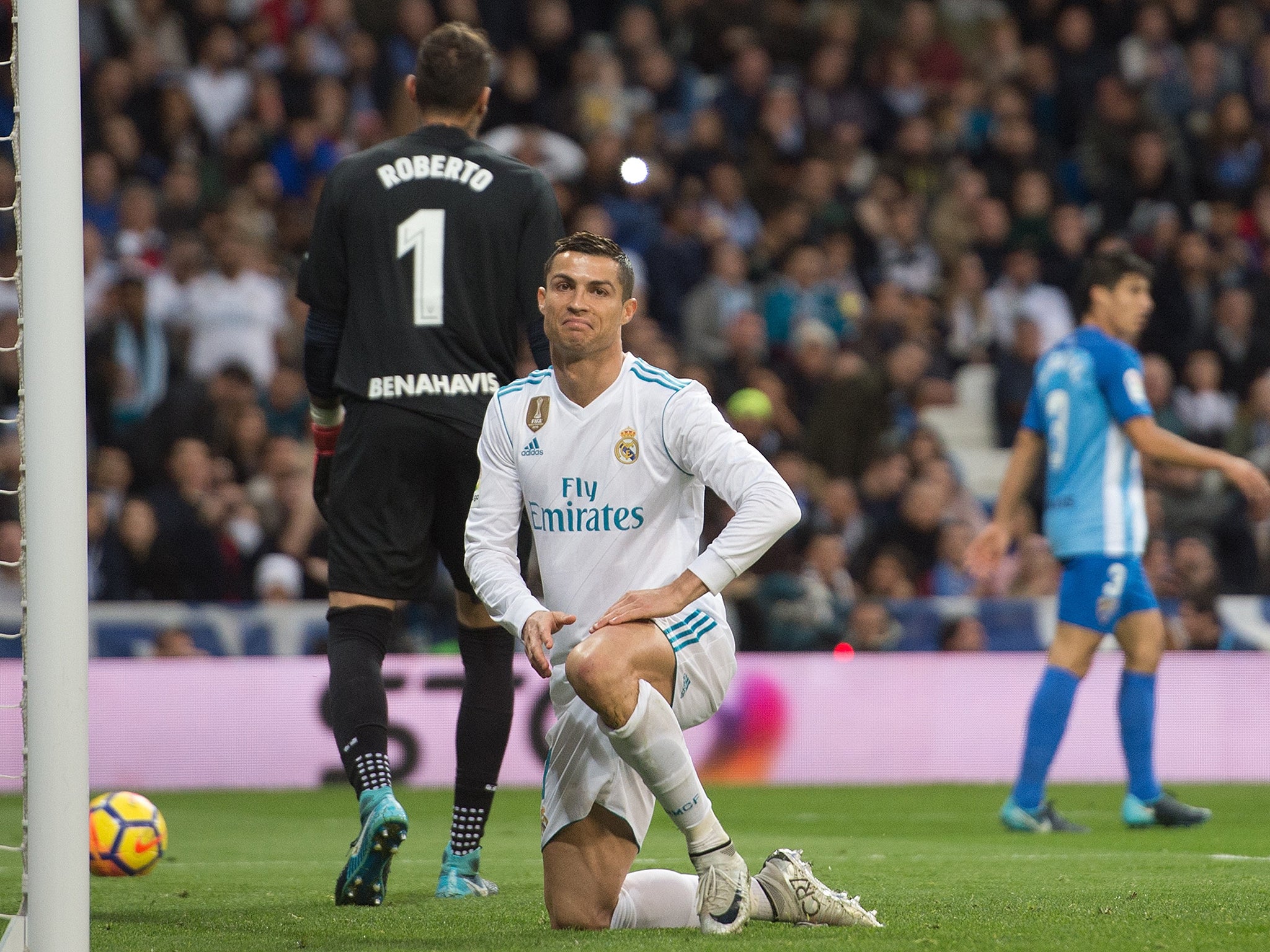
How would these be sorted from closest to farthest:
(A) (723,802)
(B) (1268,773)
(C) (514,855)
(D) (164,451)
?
(C) (514,855), (A) (723,802), (B) (1268,773), (D) (164,451)

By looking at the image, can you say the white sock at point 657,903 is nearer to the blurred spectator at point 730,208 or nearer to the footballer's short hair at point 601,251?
the footballer's short hair at point 601,251

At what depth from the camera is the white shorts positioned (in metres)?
4.05

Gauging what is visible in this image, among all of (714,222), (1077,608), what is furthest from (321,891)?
(714,222)

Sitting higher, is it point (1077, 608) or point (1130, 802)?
point (1077, 608)

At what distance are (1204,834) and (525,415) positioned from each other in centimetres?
356

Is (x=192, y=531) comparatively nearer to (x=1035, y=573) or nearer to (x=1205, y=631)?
(x=1035, y=573)

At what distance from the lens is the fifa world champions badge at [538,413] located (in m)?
4.25

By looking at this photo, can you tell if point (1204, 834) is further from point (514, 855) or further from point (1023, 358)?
point (1023, 358)

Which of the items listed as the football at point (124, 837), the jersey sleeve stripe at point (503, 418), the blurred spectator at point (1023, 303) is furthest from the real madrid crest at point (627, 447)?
the blurred spectator at point (1023, 303)

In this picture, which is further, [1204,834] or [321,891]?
[1204,834]

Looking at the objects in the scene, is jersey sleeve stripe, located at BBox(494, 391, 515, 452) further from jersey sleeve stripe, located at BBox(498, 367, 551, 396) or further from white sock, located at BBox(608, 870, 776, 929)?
white sock, located at BBox(608, 870, 776, 929)

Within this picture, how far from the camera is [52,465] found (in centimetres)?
350

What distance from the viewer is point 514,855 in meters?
6.00

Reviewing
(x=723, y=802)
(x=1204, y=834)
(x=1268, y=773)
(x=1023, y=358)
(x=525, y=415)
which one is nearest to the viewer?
(x=525, y=415)
